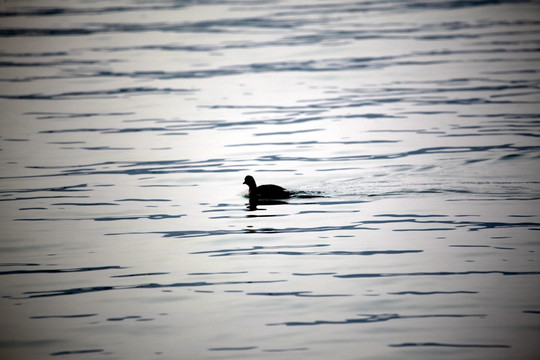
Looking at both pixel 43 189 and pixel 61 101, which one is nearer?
pixel 43 189

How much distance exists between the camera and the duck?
55.3 ft

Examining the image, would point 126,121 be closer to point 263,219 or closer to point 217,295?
point 263,219

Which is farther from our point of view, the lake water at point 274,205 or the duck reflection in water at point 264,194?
the duck reflection in water at point 264,194

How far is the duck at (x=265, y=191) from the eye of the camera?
1684 centimetres

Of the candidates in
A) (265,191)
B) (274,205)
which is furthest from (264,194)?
(274,205)

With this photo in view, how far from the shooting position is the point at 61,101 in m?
29.0

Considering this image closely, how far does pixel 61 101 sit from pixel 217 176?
11.2 metres

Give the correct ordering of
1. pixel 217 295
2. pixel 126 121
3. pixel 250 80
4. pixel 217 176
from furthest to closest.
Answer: pixel 250 80, pixel 126 121, pixel 217 176, pixel 217 295

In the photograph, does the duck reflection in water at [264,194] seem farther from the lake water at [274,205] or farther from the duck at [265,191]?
the lake water at [274,205]

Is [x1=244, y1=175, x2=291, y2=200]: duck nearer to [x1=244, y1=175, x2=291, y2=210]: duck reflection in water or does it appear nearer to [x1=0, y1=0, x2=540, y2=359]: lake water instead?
[x1=244, y1=175, x2=291, y2=210]: duck reflection in water

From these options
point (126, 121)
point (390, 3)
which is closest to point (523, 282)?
point (126, 121)

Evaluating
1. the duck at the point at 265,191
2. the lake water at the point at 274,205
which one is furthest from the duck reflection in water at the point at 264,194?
the lake water at the point at 274,205

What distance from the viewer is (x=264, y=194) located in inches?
667

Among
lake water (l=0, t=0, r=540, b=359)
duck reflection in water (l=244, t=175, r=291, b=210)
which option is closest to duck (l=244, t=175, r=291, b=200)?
duck reflection in water (l=244, t=175, r=291, b=210)
